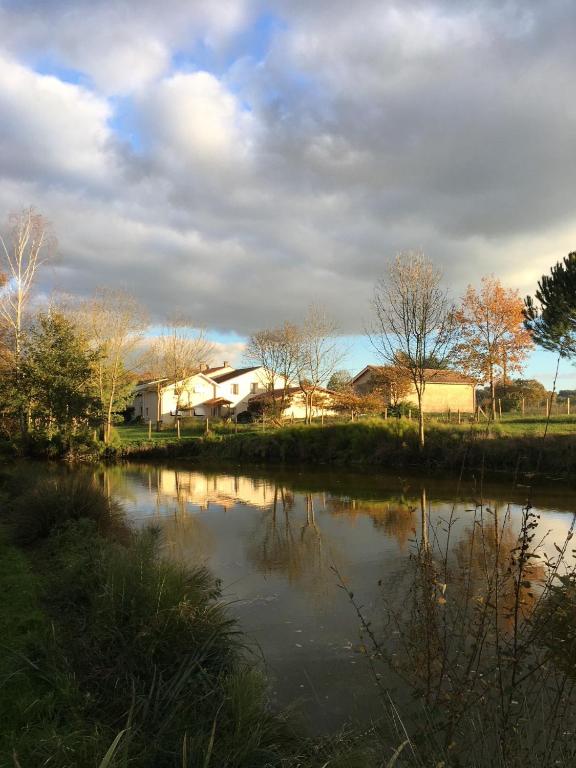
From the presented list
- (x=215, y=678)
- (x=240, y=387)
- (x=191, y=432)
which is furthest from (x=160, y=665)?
(x=240, y=387)

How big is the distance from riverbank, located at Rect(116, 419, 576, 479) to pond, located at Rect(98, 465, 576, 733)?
255cm

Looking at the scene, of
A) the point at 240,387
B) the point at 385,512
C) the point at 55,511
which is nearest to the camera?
the point at 55,511

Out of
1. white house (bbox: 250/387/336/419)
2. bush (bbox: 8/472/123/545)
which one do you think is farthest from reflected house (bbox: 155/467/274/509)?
white house (bbox: 250/387/336/419)

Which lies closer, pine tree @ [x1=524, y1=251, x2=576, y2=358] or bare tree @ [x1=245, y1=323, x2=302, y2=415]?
pine tree @ [x1=524, y1=251, x2=576, y2=358]

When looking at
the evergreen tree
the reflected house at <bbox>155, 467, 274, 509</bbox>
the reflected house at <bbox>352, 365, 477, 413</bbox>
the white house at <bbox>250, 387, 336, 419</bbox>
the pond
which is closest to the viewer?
the pond

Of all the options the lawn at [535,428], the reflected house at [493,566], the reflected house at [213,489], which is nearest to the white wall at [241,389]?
the lawn at [535,428]

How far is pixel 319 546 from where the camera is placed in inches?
400

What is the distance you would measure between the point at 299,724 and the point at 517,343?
1470 inches

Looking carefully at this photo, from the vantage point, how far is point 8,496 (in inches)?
475

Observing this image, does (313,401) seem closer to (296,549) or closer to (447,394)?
(447,394)

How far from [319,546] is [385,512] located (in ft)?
12.8

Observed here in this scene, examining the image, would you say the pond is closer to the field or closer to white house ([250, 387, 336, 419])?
the field

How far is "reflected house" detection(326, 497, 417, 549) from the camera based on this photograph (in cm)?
1116

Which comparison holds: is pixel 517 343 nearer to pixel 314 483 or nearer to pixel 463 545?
pixel 314 483
